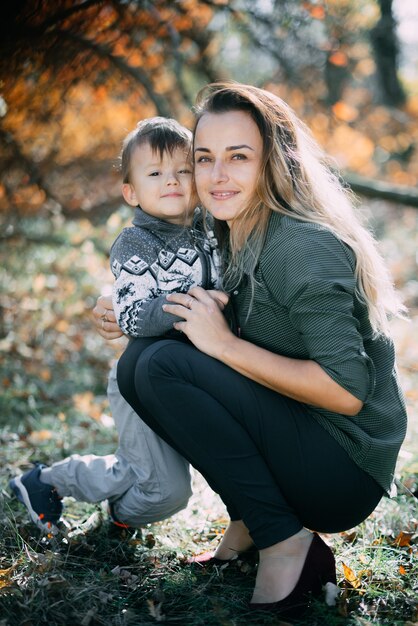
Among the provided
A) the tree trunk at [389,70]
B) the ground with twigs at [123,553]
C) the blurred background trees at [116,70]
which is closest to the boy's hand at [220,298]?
the ground with twigs at [123,553]

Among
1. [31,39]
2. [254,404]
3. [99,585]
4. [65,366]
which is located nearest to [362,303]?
[254,404]

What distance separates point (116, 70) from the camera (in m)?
4.52

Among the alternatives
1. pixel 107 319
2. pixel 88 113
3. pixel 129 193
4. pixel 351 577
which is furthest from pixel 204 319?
pixel 88 113

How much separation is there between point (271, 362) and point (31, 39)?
2449 mm

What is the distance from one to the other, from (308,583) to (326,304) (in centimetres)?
83

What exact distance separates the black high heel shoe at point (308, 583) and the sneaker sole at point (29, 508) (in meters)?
0.88

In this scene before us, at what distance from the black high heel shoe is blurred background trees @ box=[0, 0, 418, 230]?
268 centimetres

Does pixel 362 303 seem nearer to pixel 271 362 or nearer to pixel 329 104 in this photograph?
pixel 271 362

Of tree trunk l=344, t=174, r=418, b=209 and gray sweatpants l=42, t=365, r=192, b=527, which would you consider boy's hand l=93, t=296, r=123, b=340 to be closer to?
gray sweatpants l=42, t=365, r=192, b=527

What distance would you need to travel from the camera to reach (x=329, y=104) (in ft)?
19.9

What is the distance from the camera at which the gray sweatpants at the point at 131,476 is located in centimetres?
247

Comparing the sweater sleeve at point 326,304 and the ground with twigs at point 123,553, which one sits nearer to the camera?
the sweater sleeve at point 326,304

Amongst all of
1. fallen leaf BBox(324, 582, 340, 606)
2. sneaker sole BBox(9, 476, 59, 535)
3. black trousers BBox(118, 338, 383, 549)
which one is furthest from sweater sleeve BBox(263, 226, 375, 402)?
sneaker sole BBox(9, 476, 59, 535)

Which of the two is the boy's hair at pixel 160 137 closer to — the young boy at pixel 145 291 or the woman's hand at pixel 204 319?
the young boy at pixel 145 291
